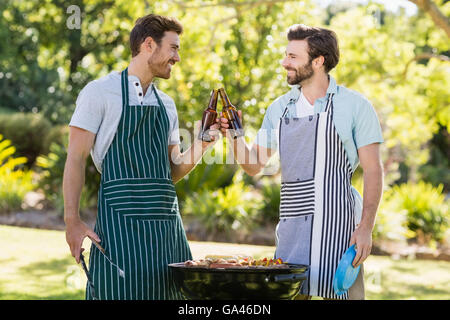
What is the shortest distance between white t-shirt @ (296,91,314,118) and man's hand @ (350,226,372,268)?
1.98ft

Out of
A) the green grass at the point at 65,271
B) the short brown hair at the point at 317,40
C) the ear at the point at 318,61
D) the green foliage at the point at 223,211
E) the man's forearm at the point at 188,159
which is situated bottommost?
the green grass at the point at 65,271

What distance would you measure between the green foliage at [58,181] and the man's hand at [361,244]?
909 cm

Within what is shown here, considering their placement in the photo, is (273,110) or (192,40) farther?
(192,40)

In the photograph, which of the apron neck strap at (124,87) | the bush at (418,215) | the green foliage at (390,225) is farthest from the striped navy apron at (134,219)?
the bush at (418,215)

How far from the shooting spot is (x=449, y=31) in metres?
8.44

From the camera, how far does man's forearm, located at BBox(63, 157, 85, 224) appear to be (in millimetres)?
2883

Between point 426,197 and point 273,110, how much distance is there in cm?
990

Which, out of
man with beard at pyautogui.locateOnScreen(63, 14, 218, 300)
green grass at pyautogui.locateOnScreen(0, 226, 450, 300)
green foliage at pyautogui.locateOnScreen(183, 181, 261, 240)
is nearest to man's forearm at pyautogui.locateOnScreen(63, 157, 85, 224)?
man with beard at pyautogui.locateOnScreen(63, 14, 218, 300)

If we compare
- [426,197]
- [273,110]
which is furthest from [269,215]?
[273,110]

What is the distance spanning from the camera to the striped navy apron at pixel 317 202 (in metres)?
3.04

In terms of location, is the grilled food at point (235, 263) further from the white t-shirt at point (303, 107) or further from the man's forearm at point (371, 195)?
the white t-shirt at point (303, 107)
